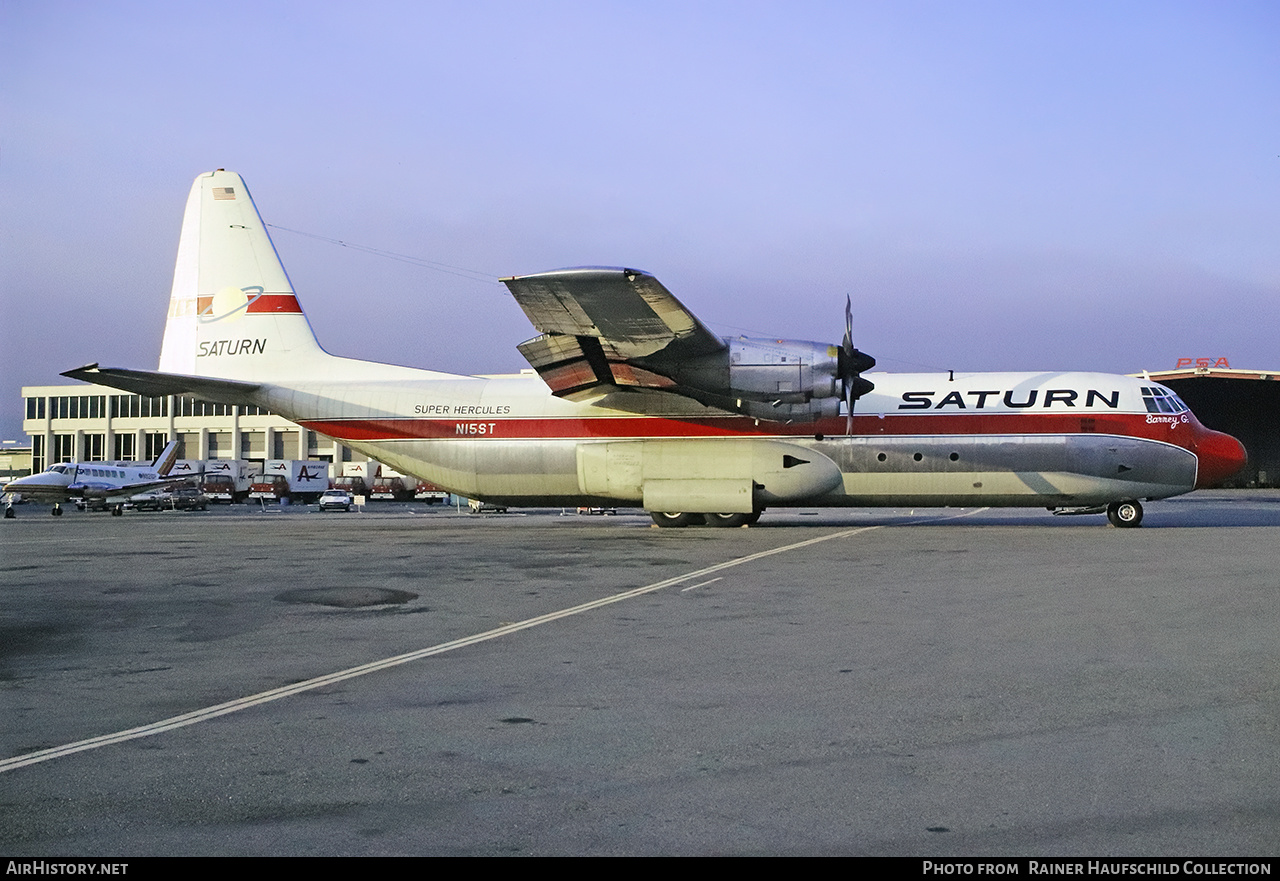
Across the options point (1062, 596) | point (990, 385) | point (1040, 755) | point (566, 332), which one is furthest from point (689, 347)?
point (1040, 755)

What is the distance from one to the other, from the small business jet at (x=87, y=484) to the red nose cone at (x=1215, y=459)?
45.4 meters

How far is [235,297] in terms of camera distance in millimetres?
28766

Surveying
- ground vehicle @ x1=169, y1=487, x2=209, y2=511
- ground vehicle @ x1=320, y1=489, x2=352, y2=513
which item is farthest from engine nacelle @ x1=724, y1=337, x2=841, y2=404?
ground vehicle @ x1=169, y1=487, x2=209, y2=511

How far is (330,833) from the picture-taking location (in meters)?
4.69

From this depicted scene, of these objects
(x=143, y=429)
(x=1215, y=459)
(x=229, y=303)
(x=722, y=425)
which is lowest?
(x=1215, y=459)

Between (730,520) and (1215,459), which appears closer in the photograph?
(1215,459)

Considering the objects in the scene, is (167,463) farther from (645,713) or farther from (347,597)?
(645,713)

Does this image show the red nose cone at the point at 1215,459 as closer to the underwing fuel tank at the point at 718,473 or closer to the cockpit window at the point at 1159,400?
the cockpit window at the point at 1159,400

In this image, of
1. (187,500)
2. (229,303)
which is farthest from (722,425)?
(187,500)

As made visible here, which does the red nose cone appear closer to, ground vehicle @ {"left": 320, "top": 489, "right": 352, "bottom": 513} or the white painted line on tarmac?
the white painted line on tarmac

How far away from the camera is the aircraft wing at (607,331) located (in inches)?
778

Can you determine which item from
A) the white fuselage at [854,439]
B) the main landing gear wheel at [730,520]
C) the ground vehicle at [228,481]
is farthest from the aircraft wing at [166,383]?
the ground vehicle at [228,481]

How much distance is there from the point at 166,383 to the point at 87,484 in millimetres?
29363

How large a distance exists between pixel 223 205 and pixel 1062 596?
25.4 meters
